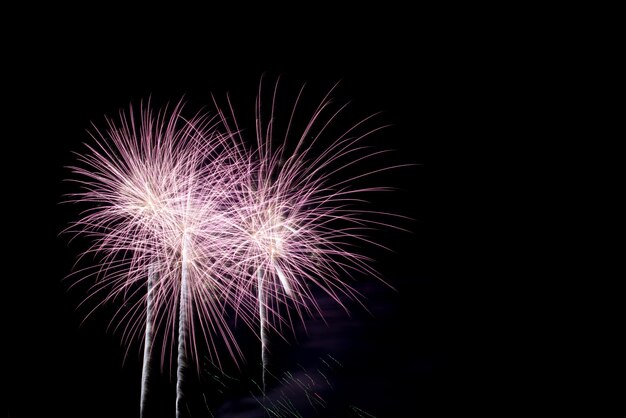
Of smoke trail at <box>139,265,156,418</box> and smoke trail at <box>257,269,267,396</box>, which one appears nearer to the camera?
smoke trail at <box>139,265,156,418</box>

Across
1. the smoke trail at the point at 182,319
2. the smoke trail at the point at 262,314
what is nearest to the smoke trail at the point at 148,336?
the smoke trail at the point at 182,319

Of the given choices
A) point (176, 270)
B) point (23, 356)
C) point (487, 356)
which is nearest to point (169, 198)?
point (176, 270)

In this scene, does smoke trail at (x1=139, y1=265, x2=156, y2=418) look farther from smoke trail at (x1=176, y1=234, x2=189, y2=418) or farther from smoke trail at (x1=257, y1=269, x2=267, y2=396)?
smoke trail at (x1=257, y1=269, x2=267, y2=396)

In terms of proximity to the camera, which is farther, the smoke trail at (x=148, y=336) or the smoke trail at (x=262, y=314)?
the smoke trail at (x=262, y=314)

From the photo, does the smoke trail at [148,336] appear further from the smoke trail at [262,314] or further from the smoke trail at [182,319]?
the smoke trail at [262,314]

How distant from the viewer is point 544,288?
64.4 metres

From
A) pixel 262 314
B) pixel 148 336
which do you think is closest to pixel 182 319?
pixel 148 336

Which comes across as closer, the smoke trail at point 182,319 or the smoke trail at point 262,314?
the smoke trail at point 182,319

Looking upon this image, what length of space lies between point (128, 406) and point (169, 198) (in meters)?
20.8

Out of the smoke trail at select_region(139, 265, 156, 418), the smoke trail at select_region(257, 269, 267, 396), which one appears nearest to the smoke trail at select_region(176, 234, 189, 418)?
the smoke trail at select_region(139, 265, 156, 418)

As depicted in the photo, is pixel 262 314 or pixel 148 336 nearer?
pixel 148 336

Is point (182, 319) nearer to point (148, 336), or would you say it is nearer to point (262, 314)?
point (148, 336)

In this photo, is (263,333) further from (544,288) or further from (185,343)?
(544,288)

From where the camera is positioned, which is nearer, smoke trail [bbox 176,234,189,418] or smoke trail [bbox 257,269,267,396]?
smoke trail [bbox 176,234,189,418]
